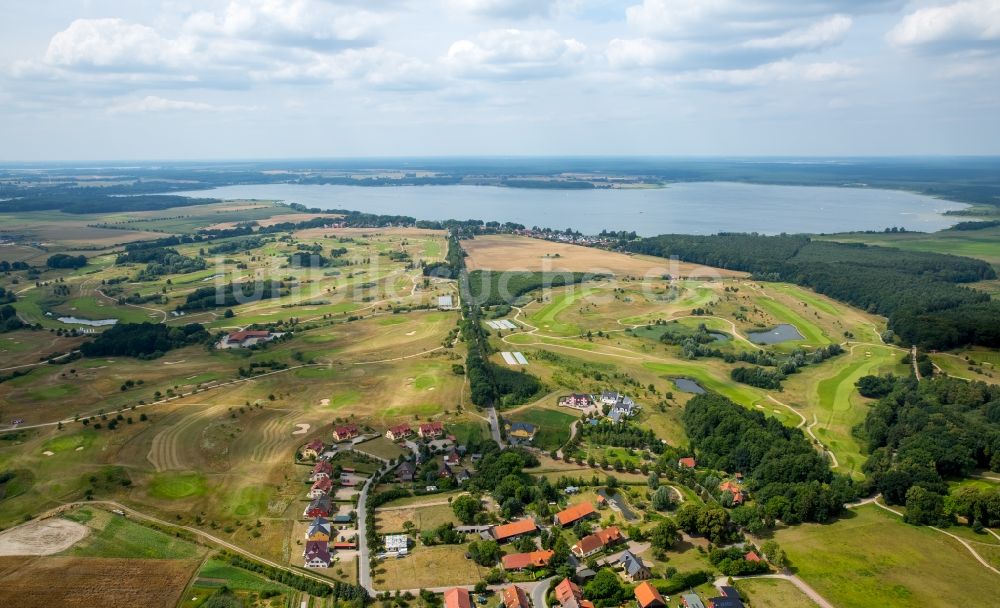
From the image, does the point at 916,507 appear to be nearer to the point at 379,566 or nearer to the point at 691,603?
the point at 691,603

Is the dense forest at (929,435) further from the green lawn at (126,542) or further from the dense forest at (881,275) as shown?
the green lawn at (126,542)

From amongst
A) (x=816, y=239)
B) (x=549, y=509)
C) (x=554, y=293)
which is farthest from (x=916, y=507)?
(x=816, y=239)

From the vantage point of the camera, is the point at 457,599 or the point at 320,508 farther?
the point at 320,508

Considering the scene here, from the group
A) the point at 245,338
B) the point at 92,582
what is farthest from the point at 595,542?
the point at 245,338

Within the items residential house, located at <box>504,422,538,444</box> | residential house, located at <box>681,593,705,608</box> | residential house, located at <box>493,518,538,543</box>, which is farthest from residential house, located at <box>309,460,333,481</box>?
residential house, located at <box>681,593,705,608</box>

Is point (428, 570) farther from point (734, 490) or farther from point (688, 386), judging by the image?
point (688, 386)

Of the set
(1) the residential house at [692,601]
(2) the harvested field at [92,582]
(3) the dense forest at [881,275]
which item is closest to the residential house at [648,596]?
(1) the residential house at [692,601]
